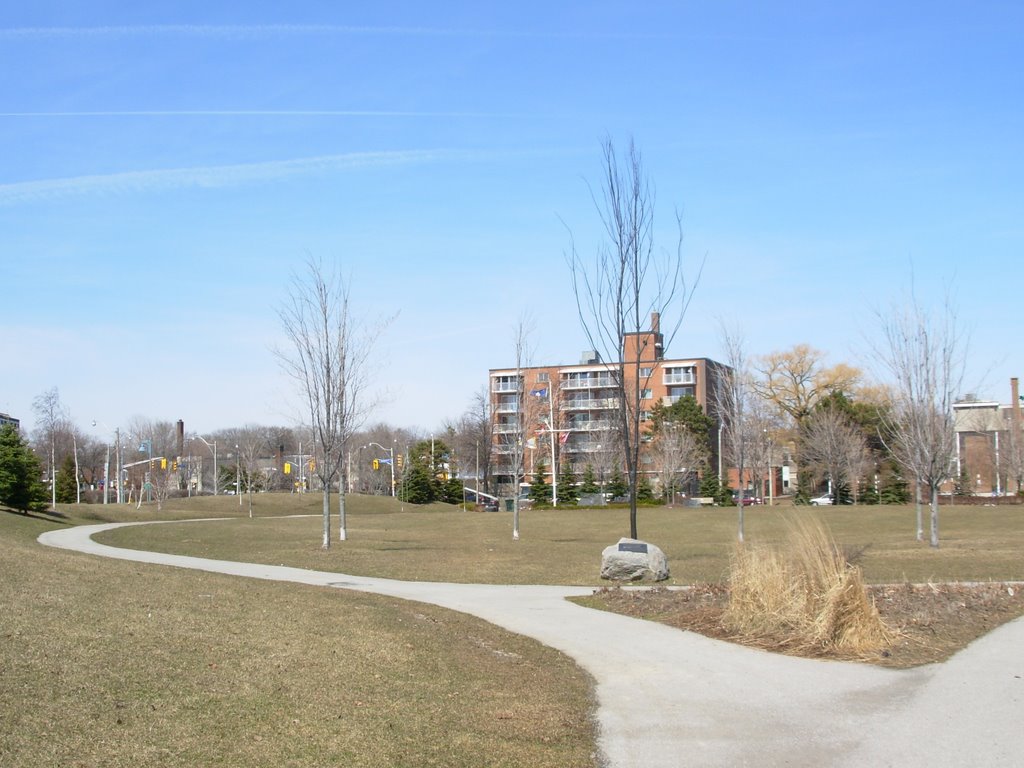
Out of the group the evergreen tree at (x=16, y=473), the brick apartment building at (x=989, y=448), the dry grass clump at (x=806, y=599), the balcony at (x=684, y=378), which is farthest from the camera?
the balcony at (x=684, y=378)

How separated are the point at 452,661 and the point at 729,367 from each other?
3066cm

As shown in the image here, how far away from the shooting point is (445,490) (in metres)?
92.2

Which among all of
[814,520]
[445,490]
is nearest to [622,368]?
[814,520]

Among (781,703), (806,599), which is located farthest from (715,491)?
(781,703)

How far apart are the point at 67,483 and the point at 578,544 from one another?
5722 centimetres

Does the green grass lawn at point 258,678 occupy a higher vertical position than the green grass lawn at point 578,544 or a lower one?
higher

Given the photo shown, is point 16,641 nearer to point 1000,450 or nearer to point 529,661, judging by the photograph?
point 529,661

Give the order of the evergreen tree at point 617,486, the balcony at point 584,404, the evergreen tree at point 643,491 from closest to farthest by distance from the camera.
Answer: the evergreen tree at point 643,491 → the evergreen tree at point 617,486 → the balcony at point 584,404

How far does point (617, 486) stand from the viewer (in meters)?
75.9

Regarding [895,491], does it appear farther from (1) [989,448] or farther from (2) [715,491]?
(2) [715,491]

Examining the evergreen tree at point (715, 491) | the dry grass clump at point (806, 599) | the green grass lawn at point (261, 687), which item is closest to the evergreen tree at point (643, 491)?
the evergreen tree at point (715, 491)

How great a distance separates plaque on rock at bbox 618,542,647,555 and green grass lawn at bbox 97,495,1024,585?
0.87 m

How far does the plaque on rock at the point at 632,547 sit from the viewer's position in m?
18.3

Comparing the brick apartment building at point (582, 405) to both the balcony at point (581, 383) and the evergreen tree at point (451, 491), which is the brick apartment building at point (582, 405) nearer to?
the balcony at point (581, 383)
